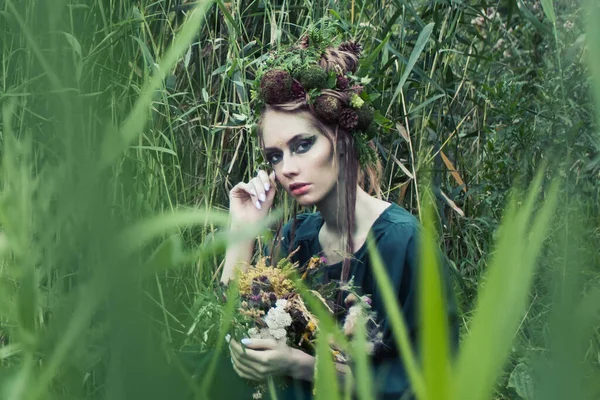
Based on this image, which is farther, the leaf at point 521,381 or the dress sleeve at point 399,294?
the leaf at point 521,381

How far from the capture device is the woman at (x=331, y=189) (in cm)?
140

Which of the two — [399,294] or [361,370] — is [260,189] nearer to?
[399,294]

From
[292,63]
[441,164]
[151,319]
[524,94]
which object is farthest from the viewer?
[524,94]

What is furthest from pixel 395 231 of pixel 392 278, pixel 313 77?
pixel 313 77

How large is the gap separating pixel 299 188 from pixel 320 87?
Result: 0.19 m

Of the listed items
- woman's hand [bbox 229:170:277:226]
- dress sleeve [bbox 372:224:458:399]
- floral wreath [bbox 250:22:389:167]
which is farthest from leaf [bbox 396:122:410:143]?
dress sleeve [bbox 372:224:458:399]

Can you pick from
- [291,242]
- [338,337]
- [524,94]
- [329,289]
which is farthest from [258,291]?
[524,94]

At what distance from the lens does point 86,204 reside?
0.13 m

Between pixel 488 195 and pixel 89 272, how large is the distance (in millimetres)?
2166

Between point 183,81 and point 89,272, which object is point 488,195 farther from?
point 89,272

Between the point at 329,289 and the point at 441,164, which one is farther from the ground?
the point at 329,289

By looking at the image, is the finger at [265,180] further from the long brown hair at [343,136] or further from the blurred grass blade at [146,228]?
the blurred grass blade at [146,228]

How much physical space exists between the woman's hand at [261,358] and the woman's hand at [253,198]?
1.28 ft

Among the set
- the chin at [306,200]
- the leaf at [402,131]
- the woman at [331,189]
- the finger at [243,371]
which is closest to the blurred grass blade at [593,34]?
the finger at [243,371]
